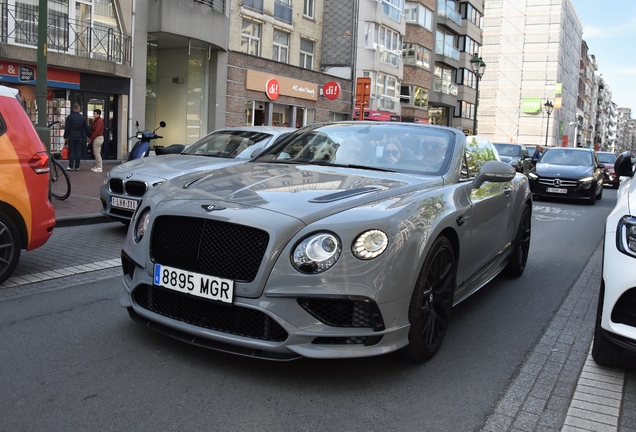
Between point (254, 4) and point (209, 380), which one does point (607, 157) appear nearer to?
point (254, 4)

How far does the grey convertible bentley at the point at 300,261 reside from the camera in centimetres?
325

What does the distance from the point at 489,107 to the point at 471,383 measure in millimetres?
81631

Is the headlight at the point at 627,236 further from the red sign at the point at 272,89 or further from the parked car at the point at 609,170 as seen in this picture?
the red sign at the point at 272,89

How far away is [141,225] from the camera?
3912mm

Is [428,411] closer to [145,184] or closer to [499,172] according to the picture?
[499,172]

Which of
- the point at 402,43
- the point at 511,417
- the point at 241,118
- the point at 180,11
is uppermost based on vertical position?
the point at 402,43

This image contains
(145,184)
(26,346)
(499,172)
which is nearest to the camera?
(26,346)

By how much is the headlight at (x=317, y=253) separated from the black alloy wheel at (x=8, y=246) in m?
3.28

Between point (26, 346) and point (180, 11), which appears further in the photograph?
point (180, 11)

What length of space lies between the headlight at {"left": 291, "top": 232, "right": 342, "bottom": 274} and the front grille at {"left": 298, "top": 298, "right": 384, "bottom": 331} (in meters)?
0.17

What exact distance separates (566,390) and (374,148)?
7.36 ft

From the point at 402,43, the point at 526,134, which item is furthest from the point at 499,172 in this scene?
the point at 526,134

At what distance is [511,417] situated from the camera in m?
3.21

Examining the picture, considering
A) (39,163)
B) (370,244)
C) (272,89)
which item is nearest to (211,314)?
(370,244)
